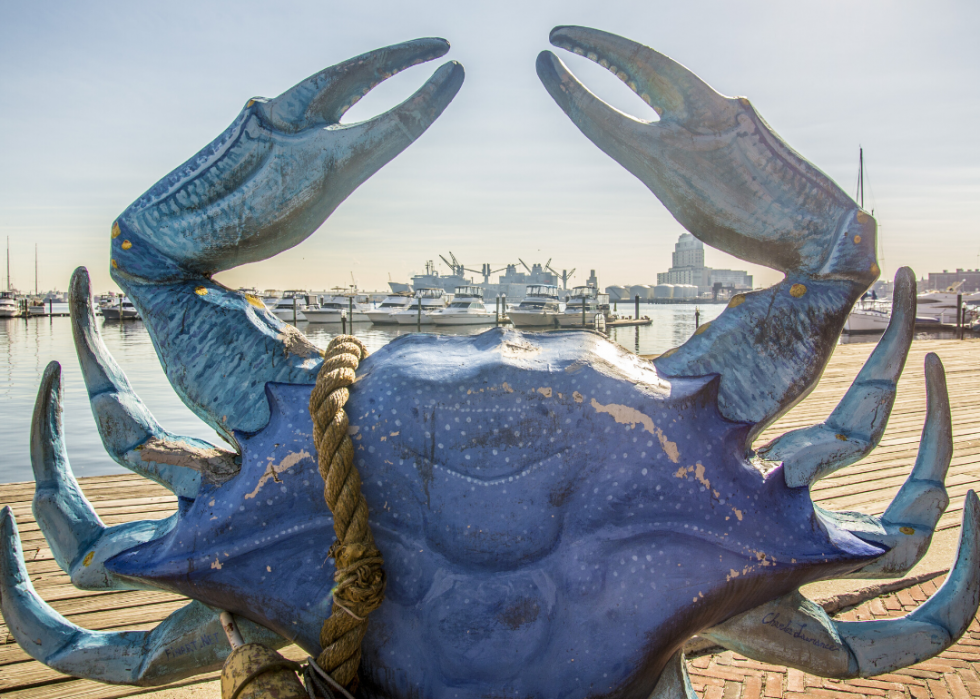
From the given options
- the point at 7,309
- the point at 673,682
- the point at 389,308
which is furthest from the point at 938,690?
the point at 7,309

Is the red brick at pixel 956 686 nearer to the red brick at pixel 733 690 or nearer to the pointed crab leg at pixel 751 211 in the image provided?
the red brick at pixel 733 690

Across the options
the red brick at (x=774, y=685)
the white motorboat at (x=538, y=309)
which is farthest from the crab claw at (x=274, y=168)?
the white motorboat at (x=538, y=309)

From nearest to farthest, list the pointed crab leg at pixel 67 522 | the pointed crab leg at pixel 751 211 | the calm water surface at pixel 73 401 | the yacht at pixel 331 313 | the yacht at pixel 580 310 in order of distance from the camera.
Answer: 1. the pointed crab leg at pixel 67 522
2. the pointed crab leg at pixel 751 211
3. the calm water surface at pixel 73 401
4. the yacht at pixel 580 310
5. the yacht at pixel 331 313

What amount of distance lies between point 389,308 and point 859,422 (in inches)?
2065

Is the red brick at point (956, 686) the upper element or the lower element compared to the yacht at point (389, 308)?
lower

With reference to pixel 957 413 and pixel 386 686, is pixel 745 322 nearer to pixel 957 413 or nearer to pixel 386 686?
pixel 386 686

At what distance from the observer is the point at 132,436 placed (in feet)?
5.00

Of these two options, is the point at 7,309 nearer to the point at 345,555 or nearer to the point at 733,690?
the point at 733,690

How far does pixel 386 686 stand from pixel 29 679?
2580 millimetres

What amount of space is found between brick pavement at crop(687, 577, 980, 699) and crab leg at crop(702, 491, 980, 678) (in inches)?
64.3

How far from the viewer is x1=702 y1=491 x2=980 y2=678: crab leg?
1472mm

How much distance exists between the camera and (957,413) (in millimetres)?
8531

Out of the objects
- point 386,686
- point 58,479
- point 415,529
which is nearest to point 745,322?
point 415,529

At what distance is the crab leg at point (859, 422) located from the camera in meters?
1.52
